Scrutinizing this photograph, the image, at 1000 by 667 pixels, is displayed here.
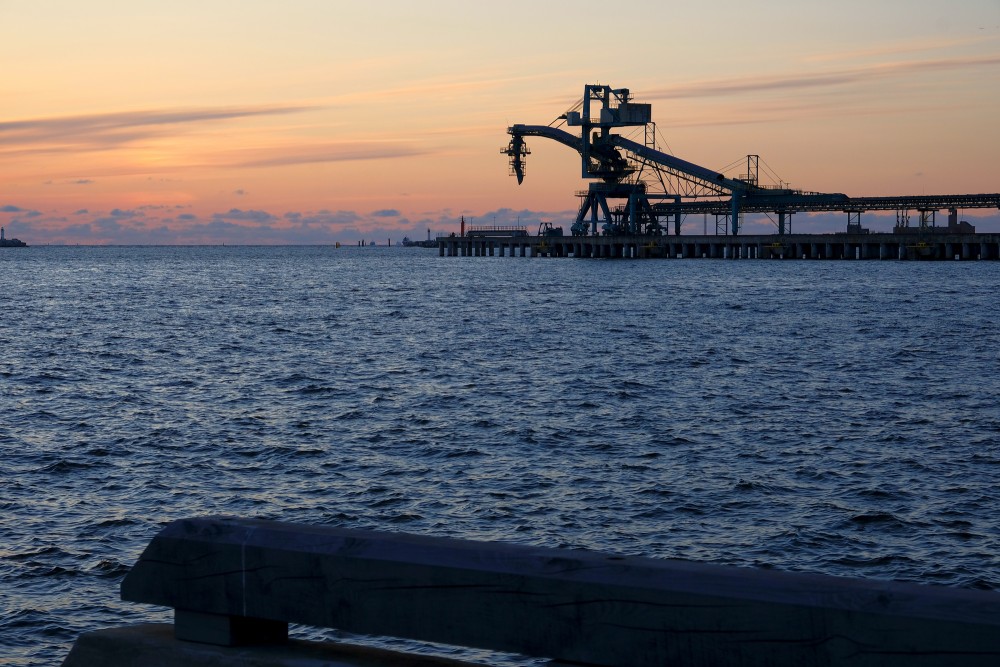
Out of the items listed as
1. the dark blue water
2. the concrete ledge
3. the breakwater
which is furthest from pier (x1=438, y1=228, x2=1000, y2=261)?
the concrete ledge

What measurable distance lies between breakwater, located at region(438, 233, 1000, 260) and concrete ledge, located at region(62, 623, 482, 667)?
132721 mm

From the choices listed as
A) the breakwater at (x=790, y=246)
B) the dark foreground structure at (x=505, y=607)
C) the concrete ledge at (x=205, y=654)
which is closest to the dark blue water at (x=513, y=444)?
the concrete ledge at (x=205, y=654)

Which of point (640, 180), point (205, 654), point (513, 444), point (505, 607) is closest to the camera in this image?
point (505, 607)

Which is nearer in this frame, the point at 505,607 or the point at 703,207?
the point at 505,607

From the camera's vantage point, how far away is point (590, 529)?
13297 millimetres

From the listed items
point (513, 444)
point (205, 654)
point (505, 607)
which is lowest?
point (513, 444)

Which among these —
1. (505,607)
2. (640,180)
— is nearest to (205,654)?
(505,607)

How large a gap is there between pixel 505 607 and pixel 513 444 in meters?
15.9

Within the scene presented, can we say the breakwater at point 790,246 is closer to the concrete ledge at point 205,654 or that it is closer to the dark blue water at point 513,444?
the dark blue water at point 513,444

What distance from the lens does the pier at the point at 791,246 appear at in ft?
431

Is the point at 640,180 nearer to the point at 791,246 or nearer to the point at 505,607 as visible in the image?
the point at 791,246

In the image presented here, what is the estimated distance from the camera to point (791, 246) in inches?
5778

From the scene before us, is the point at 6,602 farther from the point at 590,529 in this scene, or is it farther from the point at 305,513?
the point at 590,529

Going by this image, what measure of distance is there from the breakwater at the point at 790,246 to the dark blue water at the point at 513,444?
9052cm
